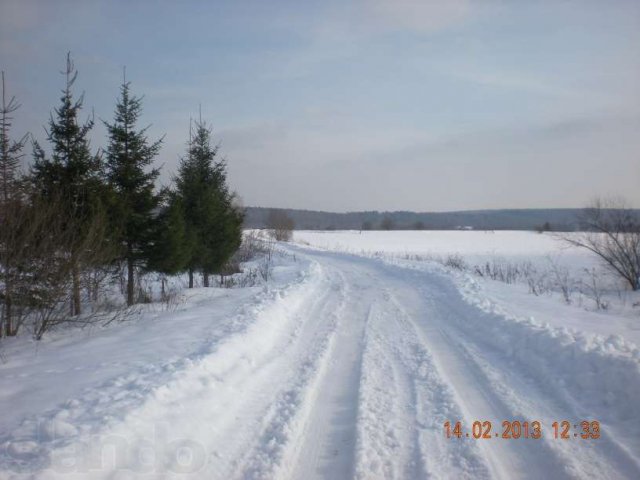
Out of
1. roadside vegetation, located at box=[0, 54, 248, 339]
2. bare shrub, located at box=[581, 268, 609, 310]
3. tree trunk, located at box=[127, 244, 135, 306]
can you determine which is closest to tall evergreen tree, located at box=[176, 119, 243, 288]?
roadside vegetation, located at box=[0, 54, 248, 339]

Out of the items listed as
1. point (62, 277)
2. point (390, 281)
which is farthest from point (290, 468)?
point (390, 281)

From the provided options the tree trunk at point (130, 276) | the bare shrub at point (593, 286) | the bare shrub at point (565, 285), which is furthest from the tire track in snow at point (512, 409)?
the bare shrub at point (593, 286)

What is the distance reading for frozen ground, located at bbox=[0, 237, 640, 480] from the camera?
336 centimetres

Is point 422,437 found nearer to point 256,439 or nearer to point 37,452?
point 256,439

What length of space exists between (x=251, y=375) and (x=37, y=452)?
2.70 m

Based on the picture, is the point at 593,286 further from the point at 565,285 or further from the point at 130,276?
the point at 130,276

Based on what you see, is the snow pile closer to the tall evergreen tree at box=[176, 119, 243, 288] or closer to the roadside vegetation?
the roadside vegetation

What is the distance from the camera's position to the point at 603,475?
3217mm

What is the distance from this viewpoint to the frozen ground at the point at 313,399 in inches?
132

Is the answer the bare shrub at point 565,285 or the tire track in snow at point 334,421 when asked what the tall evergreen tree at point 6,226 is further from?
the bare shrub at point 565,285
